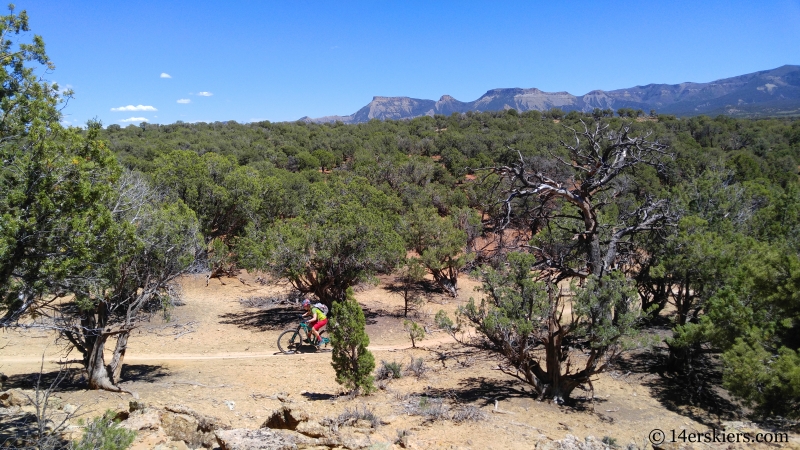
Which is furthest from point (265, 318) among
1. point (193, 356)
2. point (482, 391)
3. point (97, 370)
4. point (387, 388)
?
point (482, 391)

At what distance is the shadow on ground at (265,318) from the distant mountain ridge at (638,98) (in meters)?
118

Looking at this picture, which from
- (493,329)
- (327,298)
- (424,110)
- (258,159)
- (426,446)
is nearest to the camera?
(426,446)

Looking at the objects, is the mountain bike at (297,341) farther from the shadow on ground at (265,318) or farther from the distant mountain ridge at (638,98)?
the distant mountain ridge at (638,98)

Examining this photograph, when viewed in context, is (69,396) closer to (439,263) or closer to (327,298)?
(327,298)

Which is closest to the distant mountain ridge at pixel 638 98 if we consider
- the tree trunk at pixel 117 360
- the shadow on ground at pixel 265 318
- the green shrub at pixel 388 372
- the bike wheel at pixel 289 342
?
the shadow on ground at pixel 265 318

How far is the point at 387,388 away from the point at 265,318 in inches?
316

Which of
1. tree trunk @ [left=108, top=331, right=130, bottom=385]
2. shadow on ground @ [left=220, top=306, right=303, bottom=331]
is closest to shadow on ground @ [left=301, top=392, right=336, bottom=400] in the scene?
tree trunk @ [left=108, top=331, right=130, bottom=385]

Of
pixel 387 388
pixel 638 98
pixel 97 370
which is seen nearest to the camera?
pixel 97 370

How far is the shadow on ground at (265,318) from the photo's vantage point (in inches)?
635

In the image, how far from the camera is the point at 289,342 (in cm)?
1395

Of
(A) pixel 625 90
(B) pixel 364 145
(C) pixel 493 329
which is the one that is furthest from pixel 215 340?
(A) pixel 625 90

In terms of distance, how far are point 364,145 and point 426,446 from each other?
42.0 metres

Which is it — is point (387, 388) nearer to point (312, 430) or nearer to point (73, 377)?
point (312, 430)

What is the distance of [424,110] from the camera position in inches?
6240
